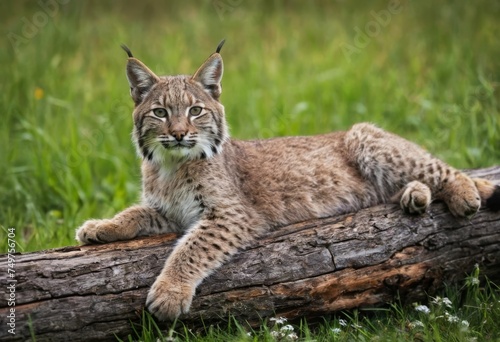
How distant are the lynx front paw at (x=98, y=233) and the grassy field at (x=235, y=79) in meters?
1.00

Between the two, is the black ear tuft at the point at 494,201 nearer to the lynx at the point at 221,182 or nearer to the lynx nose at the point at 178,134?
the lynx at the point at 221,182

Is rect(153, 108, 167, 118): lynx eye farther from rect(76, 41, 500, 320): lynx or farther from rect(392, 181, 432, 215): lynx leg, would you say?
rect(392, 181, 432, 215): lynx leg

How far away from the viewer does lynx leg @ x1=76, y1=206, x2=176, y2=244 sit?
5012mm

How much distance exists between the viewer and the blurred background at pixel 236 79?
751 centimetres

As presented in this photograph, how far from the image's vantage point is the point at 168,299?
4.41 m

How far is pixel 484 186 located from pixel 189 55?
6.00m

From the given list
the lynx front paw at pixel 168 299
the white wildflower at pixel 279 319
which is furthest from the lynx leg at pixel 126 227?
the white wildflower at pixel 279 319

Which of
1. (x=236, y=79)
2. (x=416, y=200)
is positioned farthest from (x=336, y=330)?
(x=236, y=79)

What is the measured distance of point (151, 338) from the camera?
14.4 feet

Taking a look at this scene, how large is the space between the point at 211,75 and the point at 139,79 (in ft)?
Answer: 1.83

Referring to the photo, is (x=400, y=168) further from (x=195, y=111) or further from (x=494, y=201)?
(x=195, y=111)

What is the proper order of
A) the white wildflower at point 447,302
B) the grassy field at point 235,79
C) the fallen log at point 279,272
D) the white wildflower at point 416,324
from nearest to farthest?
the fallen log at point 279,272 → the white wildflower at point 416,324 → the white wildflower at point 447,302 → the grassy field at point 235,79

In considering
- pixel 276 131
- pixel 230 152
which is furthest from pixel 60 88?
pixel 230 152

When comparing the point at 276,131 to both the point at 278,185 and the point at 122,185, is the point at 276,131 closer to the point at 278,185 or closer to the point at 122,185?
the point at 122,185
